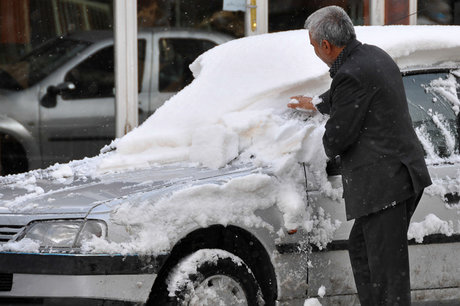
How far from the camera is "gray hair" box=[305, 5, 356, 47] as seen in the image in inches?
158

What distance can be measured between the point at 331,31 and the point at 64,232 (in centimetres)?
164

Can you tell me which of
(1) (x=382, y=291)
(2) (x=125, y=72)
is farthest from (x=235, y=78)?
(2) (x=125, y=72)

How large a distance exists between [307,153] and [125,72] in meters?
4.41

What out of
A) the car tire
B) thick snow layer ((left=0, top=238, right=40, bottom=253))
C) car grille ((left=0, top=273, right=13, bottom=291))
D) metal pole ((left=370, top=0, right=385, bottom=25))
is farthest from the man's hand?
metal pole ((left=370, top=0, right=385, bottom=25))

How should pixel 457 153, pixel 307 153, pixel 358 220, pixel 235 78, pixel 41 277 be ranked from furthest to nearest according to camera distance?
pixel 235 78 → pixel 457 153 → pixel 307 153 → pixel 358 220 → pixel 41 277

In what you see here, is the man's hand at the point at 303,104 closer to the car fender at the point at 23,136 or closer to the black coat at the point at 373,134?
the black coat at the point at 373,134

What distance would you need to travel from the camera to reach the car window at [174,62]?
862 centimetres

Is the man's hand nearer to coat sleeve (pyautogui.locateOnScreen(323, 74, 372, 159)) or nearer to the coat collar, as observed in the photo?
the coat collar

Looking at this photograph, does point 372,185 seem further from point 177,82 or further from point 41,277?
point 177,82

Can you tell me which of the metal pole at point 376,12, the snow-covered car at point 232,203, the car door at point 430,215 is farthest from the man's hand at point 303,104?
the metal pole at point 376,12

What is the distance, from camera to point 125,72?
8.45 meters

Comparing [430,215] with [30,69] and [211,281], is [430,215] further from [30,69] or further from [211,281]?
[30,69]

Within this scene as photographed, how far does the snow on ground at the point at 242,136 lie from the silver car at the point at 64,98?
296 cm

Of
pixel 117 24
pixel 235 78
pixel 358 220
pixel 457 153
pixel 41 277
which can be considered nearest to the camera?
pixel 41 277
